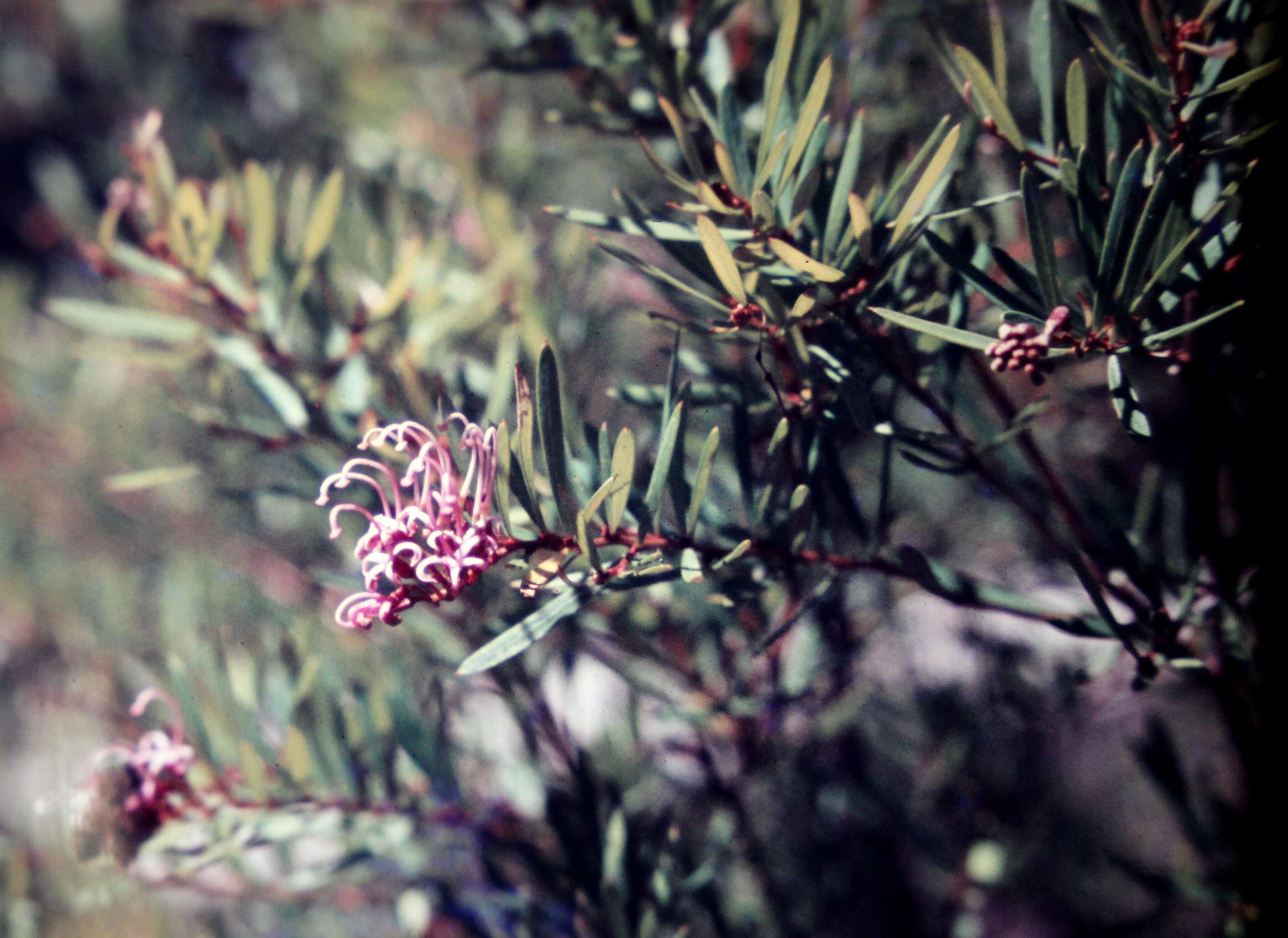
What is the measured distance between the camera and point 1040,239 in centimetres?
21

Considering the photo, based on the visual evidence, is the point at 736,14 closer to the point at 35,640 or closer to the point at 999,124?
the point at 999,124

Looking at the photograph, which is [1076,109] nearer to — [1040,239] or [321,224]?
[1040,239]

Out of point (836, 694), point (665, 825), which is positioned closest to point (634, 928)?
point (665, 825)

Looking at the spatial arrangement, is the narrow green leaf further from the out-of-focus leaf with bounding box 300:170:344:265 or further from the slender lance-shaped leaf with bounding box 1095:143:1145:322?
the out-of-focus leaf with bounding box 300:170:344:265

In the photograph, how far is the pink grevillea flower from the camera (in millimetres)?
221

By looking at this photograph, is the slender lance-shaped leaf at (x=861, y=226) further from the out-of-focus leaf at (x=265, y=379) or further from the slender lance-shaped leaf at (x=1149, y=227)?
the out-of-focus leaf at (x=265, y=379)

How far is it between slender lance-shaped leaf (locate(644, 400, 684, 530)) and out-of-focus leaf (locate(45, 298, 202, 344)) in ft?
0.83

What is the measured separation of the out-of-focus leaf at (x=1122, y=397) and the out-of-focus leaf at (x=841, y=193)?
0.08 m

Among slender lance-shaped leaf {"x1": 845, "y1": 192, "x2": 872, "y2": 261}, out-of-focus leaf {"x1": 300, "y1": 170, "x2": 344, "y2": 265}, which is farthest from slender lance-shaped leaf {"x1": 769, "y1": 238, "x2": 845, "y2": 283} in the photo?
out-of-focus leaf {"x1": 300, "y1": 170, "x2": 344, "y2": 265}

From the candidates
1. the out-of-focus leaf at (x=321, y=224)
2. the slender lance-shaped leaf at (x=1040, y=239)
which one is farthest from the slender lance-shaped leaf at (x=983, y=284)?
the out-of-focus leaf at (x=321, y=224)

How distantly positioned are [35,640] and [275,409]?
19.2 inches

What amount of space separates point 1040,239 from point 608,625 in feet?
0.76

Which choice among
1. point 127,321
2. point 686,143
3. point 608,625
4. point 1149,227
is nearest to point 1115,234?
point 1149,227

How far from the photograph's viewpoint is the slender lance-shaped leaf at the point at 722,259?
204mm
